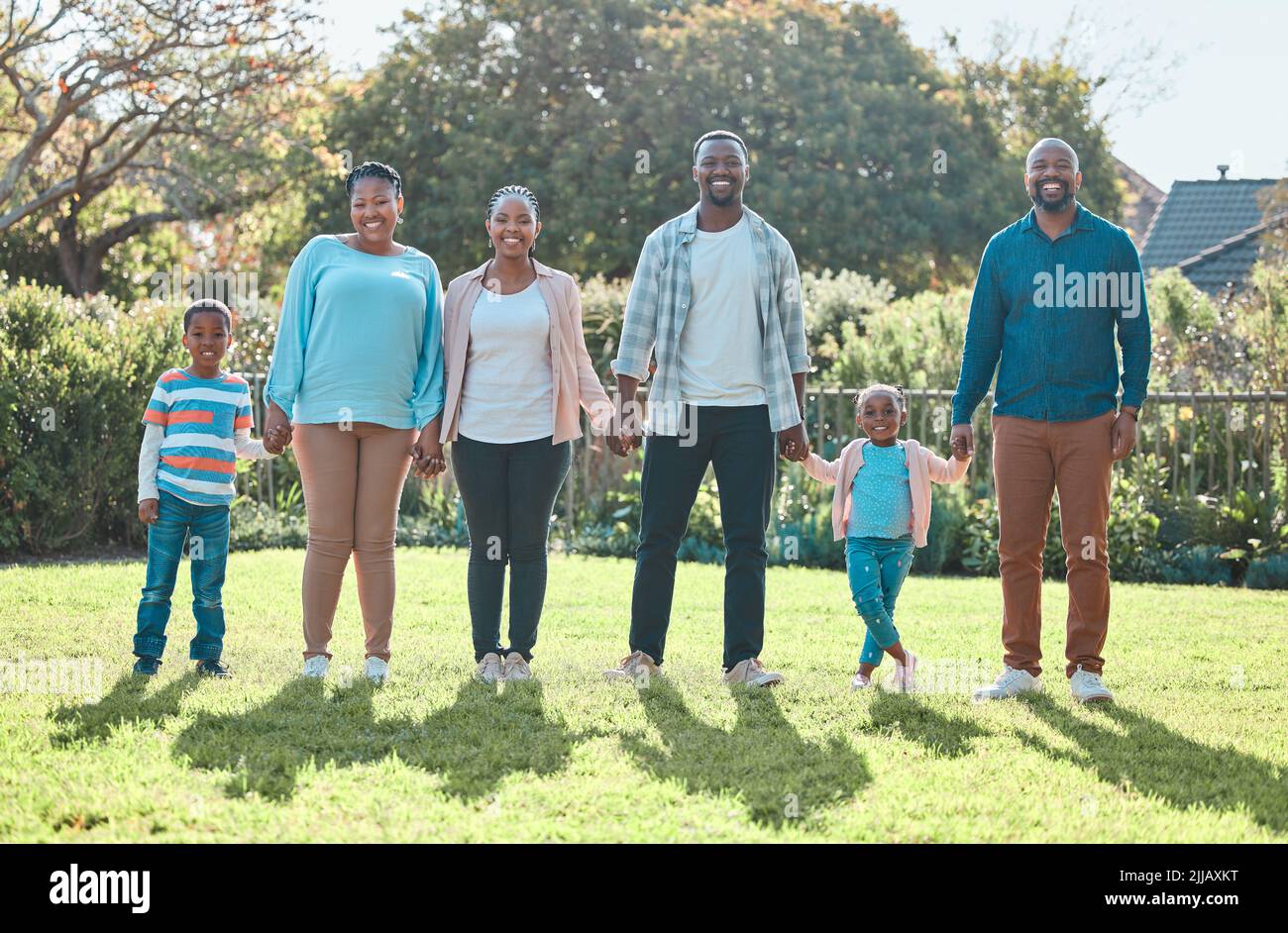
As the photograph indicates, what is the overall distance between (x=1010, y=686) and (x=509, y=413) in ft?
7.78

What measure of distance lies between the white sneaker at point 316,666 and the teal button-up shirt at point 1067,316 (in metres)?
3.05

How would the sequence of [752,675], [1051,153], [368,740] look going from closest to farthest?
[368,740] < [1051,153] < [752,675]

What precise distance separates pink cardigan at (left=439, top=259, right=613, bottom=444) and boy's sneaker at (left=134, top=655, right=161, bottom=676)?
1621 mm

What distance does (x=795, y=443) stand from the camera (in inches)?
223

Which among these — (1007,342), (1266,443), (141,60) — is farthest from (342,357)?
(141,60)

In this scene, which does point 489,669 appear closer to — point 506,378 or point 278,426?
point 506,378

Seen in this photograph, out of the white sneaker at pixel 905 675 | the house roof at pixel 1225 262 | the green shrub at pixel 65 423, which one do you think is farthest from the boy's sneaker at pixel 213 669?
the house roof at pixel 1225 262

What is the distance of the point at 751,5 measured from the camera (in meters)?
29.2

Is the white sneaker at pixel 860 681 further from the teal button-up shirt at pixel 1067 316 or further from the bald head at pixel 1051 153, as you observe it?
the bald head at pixel 1051 153

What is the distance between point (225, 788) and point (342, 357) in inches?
82.9

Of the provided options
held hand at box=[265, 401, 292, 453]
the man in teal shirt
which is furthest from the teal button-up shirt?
held hand at box=[265, 401, 292, 453]

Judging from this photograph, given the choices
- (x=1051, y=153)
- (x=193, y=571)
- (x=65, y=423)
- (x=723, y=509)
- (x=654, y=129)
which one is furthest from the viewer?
(x=654, y=129)

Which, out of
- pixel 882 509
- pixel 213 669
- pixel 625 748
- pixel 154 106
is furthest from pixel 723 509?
pixel 154 106

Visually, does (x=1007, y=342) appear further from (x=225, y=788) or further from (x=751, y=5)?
(x=751, y=5)
